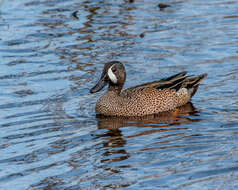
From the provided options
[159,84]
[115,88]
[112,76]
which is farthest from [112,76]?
[159,84]

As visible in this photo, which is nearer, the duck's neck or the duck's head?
the duck's head

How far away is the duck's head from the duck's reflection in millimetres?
512

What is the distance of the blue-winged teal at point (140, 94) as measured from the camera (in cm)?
966

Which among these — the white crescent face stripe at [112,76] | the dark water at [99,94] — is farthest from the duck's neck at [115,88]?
the dark water at [99,94]

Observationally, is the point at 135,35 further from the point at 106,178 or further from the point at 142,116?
the point at 106,178

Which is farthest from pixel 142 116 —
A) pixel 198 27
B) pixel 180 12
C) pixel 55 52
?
pixel 180 12

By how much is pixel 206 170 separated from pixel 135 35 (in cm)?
726

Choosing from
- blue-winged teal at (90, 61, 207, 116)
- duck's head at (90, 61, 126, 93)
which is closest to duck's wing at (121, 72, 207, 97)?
blue-winged teal at (90, 61, 207, 116)

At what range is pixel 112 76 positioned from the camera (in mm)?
9797

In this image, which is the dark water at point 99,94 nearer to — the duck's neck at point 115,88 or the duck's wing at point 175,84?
the duck's wing at point 175,84

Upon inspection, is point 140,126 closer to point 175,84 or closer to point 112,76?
point 112,76

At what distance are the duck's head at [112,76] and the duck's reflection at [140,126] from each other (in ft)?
1.68

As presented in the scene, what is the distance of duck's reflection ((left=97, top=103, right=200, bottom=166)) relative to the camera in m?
Answer: 7.87

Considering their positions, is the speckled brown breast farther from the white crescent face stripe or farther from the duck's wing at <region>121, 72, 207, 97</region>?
the white crescent face stripe
